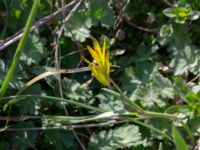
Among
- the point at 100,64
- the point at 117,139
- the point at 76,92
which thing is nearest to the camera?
the point at 100,64

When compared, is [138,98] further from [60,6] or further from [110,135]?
[60,6]

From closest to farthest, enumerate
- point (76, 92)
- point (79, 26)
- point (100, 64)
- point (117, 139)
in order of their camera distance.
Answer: point (100, 64), point (117, 139), point (76, 92), point (79, 26)

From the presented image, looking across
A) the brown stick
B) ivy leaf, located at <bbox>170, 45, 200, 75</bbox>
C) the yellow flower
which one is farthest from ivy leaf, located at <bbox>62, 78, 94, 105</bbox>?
the yellow flower

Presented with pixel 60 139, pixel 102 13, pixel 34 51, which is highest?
pixel 102 13

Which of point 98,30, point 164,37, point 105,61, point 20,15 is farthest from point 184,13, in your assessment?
point 105,61

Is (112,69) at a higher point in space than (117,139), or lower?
higher

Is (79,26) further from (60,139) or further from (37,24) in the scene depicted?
(60,139)

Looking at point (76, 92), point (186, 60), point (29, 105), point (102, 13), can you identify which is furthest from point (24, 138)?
point (186, 60)

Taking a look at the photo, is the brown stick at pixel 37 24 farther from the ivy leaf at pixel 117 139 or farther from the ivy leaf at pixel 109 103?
the ivy leaf at pixel 117 139
